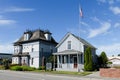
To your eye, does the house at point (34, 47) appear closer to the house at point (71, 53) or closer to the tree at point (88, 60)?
the house at point (71, 53)

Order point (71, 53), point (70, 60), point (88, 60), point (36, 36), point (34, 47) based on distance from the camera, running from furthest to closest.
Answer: point (36, 36), point (34, 47), point (70, 60), point (71, 53), point (88, 60)

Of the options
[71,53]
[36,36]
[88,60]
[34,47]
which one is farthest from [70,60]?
[36,36]

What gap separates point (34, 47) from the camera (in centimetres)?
5600

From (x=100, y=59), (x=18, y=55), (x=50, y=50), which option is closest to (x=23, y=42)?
(x=18, y=55)

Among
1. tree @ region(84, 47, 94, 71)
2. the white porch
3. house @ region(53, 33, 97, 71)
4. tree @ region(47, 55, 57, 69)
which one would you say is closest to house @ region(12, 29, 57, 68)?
tree @ region(47, 55, 57, 69)

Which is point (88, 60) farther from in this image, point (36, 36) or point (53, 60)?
point (36, 36)

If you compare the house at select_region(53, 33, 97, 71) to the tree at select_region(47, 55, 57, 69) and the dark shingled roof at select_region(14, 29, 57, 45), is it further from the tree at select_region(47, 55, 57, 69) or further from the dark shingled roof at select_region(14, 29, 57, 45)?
the dark shingled roof at select_region(14, 29, 57, 45)

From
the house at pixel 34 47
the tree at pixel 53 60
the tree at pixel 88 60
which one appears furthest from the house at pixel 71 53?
the house at pixel 34 47

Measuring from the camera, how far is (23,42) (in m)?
59.2

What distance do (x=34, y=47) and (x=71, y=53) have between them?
13510 millimetres

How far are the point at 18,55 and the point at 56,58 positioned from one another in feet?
40.1

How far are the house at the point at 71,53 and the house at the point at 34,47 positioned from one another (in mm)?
6674

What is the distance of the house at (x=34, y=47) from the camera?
54828 millimetres

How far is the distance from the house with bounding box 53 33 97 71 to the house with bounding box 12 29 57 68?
6.67 meters
